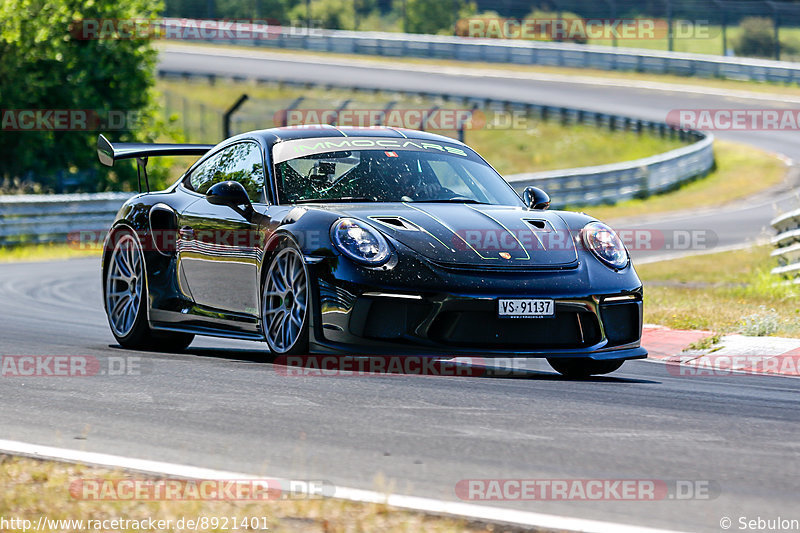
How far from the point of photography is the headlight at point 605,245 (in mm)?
7805

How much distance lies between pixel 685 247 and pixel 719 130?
2153 centimetres

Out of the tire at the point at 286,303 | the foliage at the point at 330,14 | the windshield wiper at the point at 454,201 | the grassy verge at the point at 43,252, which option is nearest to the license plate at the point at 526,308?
the tire at the point at 286,303

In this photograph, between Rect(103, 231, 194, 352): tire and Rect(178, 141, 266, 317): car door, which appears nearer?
Rect(178, 141, 266, 317): car door

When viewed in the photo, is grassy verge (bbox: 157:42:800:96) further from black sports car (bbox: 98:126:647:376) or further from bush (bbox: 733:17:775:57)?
black sports car (bbox: 98:126:647:376)

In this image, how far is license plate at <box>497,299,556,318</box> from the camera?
726 cm

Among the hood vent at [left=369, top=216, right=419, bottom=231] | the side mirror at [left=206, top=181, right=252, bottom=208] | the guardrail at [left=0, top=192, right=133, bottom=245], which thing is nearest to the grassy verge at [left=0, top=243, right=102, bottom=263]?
the guardrail at [left=0, top=192, right=133, bottom=245]

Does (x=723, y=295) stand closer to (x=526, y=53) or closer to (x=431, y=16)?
(x=526, y=53)

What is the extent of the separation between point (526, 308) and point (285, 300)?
56.6 inches

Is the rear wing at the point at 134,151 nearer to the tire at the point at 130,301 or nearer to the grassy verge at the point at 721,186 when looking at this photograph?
the tire at the point at 130,301

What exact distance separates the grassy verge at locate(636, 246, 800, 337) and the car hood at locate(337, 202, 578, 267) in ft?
9.03

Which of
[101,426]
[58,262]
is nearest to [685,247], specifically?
[58,262]

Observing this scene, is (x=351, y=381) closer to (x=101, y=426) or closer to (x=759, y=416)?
(x=101, y=426)

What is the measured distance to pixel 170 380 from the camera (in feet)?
24.4

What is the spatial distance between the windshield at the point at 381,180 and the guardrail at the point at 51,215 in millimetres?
14689
